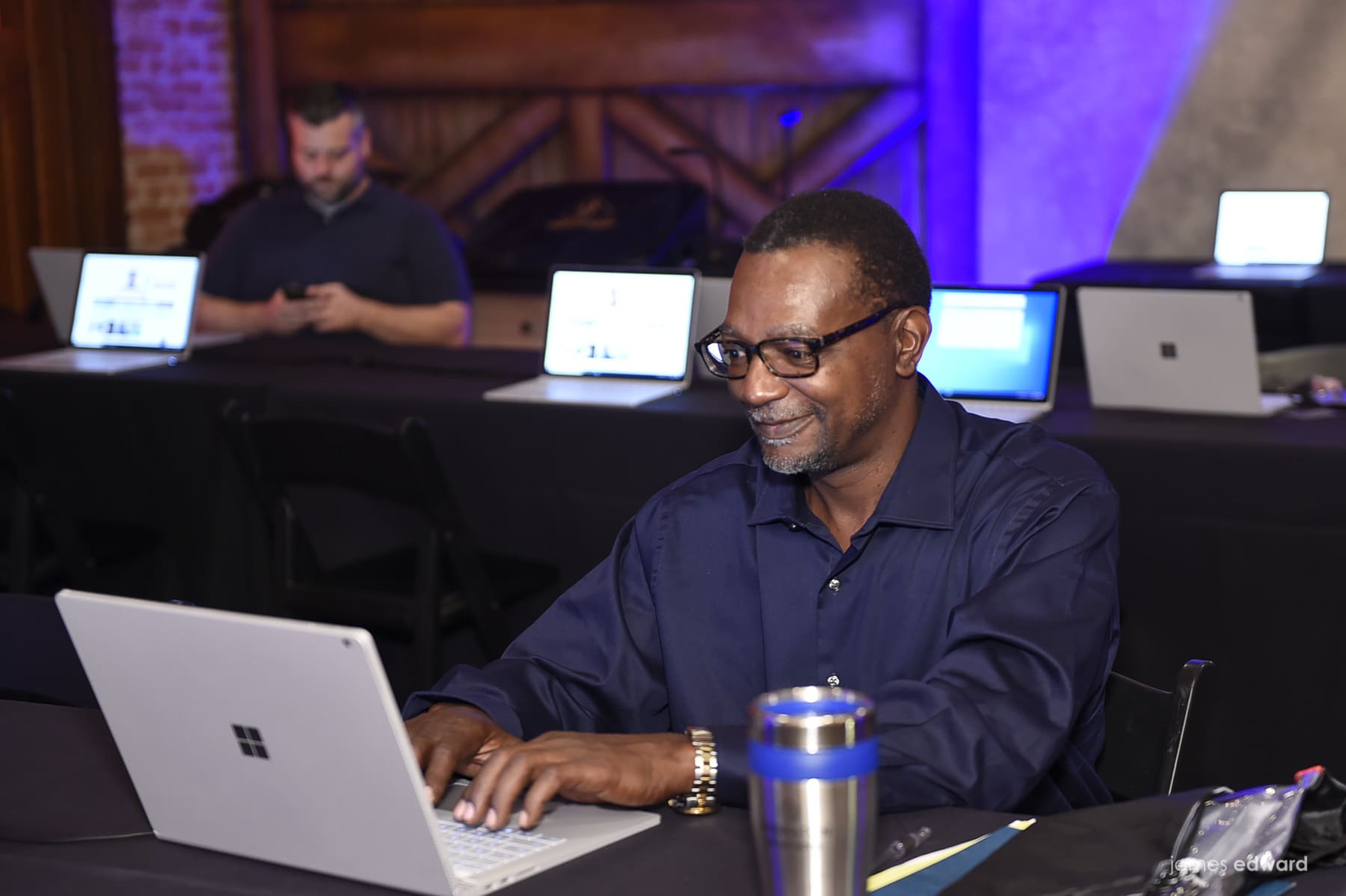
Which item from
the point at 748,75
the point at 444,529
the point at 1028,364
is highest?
the point at 748,75

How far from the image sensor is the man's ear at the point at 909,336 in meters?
1.63

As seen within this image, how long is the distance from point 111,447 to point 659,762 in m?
2.84

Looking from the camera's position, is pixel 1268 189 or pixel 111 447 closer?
pixel 111 447

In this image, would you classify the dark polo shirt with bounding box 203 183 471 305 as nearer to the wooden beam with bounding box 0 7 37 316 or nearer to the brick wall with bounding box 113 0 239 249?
the wooden beam with bounding box 0 7 37 316

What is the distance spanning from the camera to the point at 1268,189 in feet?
19.4

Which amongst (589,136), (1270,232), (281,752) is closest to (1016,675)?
(281,752)

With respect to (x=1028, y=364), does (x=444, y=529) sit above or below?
below

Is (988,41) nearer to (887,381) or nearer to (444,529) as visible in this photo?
(444,529)

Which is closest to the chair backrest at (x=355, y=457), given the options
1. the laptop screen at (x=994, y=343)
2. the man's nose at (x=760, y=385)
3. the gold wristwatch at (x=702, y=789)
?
the laptop screen at (x=994, y=343)

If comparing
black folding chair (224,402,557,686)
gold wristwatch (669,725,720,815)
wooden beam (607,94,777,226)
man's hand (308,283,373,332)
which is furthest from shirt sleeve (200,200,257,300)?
gold wristwatch (669,725,720,815)

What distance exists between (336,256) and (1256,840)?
11.5 feet

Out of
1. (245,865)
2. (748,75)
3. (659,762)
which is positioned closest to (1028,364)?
(659,762)

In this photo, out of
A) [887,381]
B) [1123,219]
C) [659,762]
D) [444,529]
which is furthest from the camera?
[1123,219]

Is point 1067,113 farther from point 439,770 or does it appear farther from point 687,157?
point 439,770
